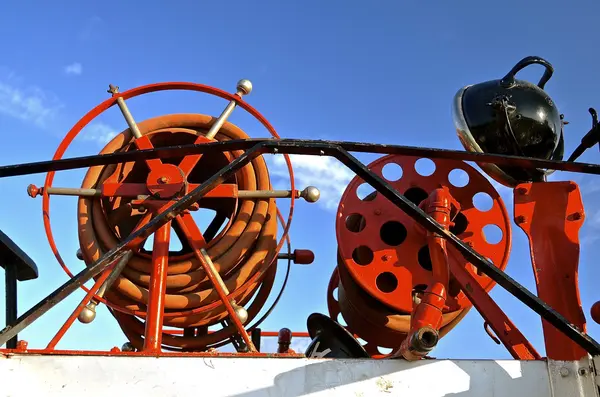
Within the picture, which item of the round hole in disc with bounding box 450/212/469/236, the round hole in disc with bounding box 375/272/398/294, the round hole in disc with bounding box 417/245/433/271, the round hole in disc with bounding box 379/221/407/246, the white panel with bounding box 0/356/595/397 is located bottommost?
the white panel with bounding box 0/356/595/397

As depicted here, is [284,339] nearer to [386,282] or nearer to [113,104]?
[386,282]

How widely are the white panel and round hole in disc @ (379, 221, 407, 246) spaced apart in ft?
5.53

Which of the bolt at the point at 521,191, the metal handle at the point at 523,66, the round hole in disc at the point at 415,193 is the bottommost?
the bolt at the point at 521,191

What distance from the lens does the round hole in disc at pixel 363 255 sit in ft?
14.1

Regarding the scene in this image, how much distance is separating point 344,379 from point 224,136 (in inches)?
97.0

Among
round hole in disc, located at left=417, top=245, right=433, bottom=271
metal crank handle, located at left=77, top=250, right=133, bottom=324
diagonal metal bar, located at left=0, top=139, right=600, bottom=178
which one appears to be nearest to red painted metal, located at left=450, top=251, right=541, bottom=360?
diagonal metal bar, located at left=0, top=139, right=600, bottom=178

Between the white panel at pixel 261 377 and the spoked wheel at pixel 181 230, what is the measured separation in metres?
1.22

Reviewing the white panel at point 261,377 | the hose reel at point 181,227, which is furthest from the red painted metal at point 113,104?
the white panel at point 261,377

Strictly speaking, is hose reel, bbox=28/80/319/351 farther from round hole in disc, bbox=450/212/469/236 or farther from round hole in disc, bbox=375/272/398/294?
round hole in disc, bbox=450/212/469/236

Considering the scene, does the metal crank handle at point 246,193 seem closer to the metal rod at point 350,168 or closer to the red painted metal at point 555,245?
the metal rod at point 350,168

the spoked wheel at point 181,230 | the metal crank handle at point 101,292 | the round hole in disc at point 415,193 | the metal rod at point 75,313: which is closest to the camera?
the metal rod at point 75,313

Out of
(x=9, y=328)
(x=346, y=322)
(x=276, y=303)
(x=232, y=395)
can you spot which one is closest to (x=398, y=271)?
(x=346, y=322)

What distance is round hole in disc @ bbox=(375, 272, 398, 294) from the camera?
4.23m

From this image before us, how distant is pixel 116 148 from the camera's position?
14.6 ft
